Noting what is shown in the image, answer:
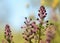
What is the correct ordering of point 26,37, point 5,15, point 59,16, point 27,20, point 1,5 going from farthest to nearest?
point 1,5 → point 5,15 → point 59,16 → point 27,20 → point 26,37

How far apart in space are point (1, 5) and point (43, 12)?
540 cm

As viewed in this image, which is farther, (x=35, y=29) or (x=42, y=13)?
(x=42, y=13)

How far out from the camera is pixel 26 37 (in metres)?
1.72

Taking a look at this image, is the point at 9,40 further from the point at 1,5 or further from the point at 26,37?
the point at 1,5

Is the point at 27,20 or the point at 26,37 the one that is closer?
the point at 26,37

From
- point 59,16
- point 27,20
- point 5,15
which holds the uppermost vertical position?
point 5,15

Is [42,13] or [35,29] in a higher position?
[42,13]

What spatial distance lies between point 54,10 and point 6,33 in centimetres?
265

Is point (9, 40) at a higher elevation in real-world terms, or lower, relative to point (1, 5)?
lower

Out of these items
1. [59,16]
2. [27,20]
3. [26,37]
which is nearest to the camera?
[26,37]

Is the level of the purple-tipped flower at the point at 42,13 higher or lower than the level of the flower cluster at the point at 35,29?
higher

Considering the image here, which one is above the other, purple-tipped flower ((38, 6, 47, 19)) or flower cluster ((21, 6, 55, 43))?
purple-tipped flower ((38, 6, 47, 19))

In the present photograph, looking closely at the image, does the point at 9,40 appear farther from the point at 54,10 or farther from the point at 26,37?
the point at 54,10

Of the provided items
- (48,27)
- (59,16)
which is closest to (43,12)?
(48,27)
